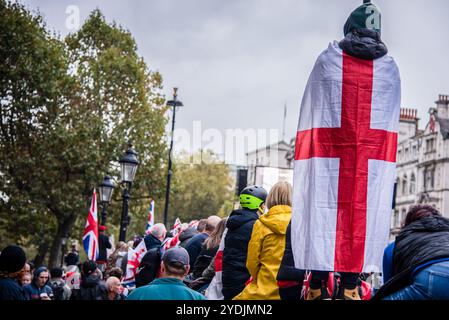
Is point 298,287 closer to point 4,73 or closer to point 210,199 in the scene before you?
point 4,73

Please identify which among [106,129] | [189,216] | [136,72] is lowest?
[189,216]

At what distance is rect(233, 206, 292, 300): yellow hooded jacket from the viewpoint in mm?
6883

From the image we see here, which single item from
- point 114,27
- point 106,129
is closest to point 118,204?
point 106,129

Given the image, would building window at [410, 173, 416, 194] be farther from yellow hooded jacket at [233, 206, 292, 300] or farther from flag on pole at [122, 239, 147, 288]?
yellow hooded jacket at [233, 206, 292, 300]

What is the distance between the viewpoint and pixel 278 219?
6.96 metres

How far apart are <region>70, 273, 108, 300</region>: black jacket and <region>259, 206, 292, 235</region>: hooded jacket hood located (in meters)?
6.41

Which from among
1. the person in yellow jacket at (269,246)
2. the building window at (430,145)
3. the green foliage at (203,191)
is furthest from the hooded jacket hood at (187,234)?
the green foliage at (203,191)

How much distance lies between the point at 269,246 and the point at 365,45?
79.7 inches

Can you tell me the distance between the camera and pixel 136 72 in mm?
46906

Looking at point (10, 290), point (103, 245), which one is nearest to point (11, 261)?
point (10, 290)

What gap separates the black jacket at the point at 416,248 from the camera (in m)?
4.64

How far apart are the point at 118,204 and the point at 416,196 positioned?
35521 mm

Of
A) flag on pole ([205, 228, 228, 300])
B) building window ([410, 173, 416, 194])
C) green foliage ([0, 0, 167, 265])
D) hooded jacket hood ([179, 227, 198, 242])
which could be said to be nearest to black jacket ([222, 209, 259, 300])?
flag on pole ([205, 228, 228, 300])

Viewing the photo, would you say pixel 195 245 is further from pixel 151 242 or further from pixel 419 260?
pixel 419 260
